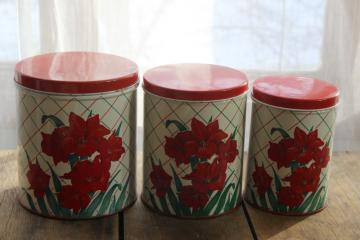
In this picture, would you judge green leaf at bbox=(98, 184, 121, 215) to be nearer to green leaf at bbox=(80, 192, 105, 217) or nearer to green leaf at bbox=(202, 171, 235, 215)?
green leaf at bbox=(80, 192, 105, 217)

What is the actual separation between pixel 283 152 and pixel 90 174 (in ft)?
0.81

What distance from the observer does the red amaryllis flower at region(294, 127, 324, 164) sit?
2.69 feet

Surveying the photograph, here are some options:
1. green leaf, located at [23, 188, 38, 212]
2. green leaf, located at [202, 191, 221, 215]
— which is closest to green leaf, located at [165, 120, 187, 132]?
green leaf, located at [202, 191, 221, 215]

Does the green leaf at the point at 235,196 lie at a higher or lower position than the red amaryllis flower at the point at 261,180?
lower

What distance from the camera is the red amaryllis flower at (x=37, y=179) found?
2.67ft

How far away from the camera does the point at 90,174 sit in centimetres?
81

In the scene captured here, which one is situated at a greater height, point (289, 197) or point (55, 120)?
point (55, 120)

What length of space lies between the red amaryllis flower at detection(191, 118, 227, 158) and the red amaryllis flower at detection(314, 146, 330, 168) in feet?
0.41

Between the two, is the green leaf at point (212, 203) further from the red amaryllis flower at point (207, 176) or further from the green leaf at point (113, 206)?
the green leaf at point (113, 206)

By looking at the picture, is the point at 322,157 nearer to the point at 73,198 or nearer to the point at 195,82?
the point at 195,82

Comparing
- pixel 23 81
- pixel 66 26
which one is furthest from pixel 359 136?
pixel 23 81

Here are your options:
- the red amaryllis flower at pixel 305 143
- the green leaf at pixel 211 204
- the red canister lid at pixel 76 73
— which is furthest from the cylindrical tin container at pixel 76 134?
the red amaryllis flower at pixel 305 143

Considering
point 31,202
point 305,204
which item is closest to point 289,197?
point 305,204

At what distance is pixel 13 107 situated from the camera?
117 centimetres
